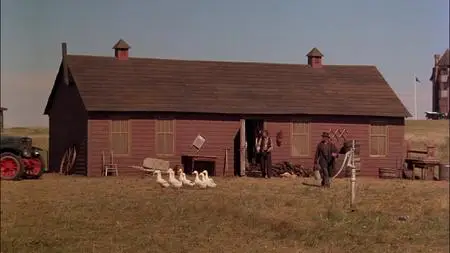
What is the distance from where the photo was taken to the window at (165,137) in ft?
72.2

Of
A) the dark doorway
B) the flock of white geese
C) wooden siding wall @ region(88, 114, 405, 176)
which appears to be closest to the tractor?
the flock of white geese

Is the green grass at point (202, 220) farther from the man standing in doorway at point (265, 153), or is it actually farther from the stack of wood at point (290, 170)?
the stack of wood at point (290, 170)

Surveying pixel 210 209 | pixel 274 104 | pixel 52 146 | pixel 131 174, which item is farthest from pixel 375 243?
pixel 274 104

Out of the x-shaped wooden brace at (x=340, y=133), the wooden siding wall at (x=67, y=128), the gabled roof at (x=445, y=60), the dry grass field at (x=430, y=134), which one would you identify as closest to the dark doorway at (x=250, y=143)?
the x-shaped wooden brace at (x=340, y=133)

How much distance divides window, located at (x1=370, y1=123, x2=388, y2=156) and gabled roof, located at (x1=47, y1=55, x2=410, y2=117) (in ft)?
2.09

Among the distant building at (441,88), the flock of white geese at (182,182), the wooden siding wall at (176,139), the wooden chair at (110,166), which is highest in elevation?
the distant building at (441,88)

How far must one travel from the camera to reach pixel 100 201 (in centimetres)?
1371

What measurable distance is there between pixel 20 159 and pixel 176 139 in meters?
9.30

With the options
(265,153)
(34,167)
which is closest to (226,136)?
(265,153)

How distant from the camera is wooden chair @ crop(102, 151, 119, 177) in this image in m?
18.9

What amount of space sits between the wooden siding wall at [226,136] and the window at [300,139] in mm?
127

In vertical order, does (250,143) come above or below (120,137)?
below

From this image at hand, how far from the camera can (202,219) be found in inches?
500

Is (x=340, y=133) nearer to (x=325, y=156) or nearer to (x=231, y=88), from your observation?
(x=231, y=88)
